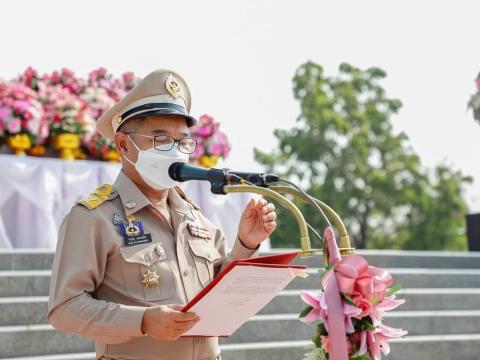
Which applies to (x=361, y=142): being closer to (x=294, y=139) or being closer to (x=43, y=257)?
(x=294, y=139)

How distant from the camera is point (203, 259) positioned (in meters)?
2.76

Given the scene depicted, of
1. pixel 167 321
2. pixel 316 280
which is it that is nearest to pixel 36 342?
pixel 316 280

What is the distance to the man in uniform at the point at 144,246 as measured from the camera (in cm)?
245

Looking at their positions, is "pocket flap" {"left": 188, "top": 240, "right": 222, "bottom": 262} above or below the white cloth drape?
above

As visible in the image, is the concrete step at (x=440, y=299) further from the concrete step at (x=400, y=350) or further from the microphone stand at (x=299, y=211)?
the microphone stand at (x=299, y=211)

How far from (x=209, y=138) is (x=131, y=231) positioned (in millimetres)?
5883

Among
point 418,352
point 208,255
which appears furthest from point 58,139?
point 208,255

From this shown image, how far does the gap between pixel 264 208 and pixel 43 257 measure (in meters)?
4.05

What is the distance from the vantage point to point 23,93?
7773 millimetres

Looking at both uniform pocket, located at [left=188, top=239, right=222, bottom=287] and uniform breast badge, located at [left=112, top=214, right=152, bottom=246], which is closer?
uniform breast badge, located at [left=112, top=214, right=152, bottom=246]

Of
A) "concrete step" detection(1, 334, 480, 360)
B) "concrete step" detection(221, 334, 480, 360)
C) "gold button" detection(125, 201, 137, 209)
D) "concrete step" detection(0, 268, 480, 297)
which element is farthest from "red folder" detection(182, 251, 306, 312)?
"concrete step" detection(0, 268, 480, 297)

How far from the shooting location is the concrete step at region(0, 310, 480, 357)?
5.36 m

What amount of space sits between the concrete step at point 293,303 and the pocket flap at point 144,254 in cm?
320

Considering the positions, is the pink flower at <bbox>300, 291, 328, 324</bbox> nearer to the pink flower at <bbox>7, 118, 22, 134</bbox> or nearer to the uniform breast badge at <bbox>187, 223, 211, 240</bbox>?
the uniform breast badge at <bbox>187, 223, 211, 240</bbox>
